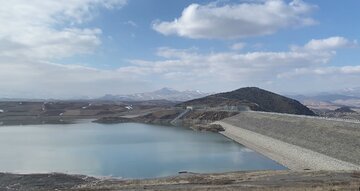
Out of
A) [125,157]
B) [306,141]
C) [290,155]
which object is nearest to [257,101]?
[306,141]

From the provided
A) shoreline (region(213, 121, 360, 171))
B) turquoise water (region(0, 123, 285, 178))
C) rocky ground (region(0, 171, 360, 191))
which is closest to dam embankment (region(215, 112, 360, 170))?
shoreline (region(213, 121, 360, 171))

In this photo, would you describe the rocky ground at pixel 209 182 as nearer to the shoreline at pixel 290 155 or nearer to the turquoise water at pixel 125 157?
the turquoise water at pixel 125 157

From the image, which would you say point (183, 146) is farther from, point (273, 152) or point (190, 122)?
point (190, 122)

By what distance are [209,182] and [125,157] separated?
2618 centimetres

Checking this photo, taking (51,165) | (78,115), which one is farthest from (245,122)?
(78,115)

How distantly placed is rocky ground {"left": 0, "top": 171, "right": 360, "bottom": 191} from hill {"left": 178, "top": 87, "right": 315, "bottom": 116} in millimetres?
98781

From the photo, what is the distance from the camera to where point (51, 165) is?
49594 millimetres

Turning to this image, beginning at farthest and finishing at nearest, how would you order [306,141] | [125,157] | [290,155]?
[125,157] → [306,141] → [290,155]

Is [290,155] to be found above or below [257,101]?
below

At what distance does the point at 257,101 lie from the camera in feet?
505

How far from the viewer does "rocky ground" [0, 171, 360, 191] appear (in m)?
27.2

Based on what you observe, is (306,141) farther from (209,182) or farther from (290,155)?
(209,182)

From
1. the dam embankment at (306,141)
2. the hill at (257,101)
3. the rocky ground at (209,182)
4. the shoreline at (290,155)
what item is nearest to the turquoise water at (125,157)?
the shoreline at (290,155)

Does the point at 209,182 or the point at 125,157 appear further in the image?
the point at 125,157
